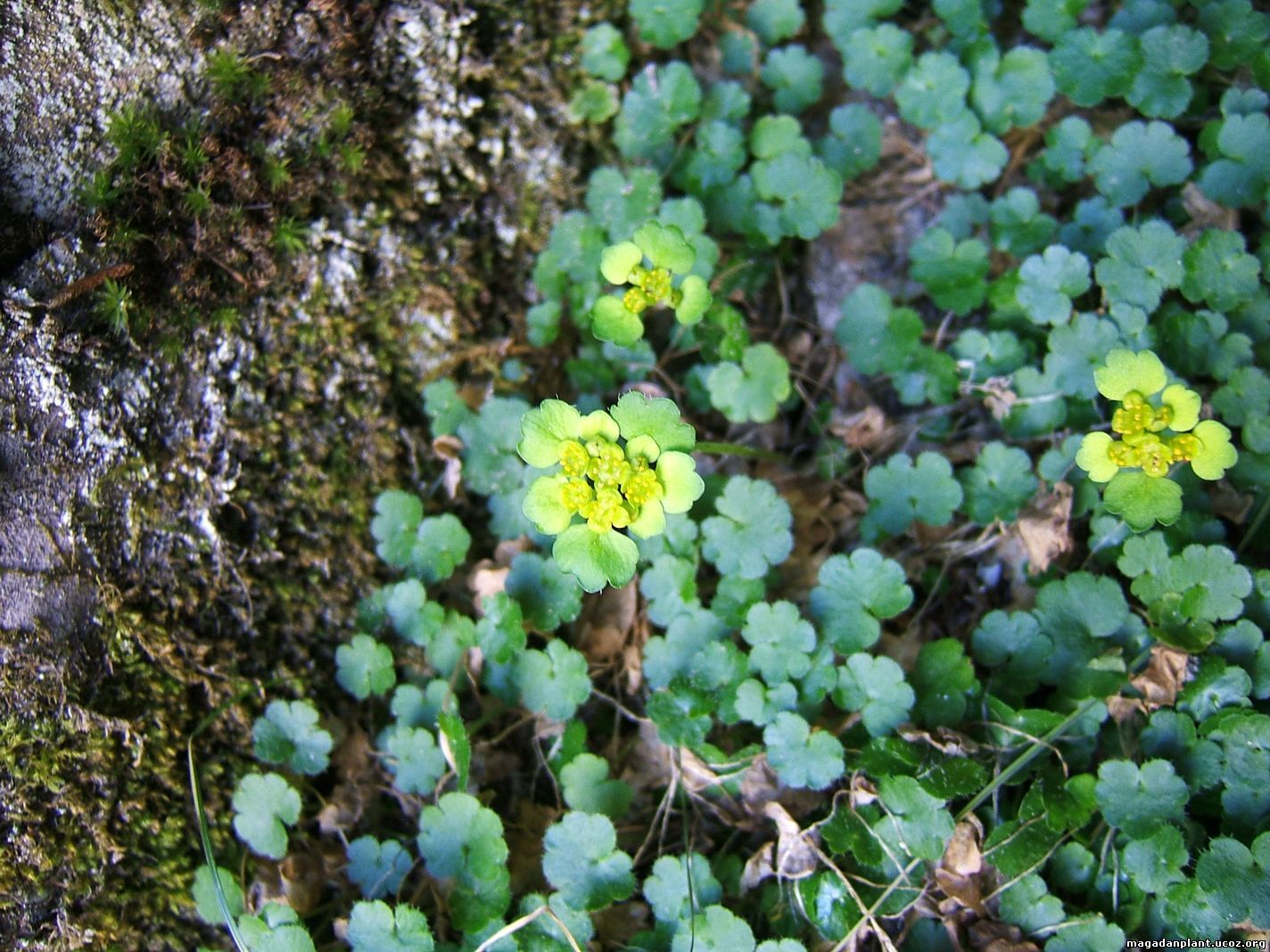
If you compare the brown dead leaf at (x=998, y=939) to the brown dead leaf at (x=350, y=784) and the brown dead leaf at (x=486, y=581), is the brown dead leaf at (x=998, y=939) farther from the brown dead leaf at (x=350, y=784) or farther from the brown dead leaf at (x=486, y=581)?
the brown dead leaf at (x=350, y=784)

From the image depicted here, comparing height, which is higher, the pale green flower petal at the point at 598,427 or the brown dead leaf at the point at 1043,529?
the pale green flower petal at the point at 598,427

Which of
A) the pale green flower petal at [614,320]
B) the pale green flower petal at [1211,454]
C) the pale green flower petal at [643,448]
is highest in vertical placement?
the pale green flower petal at [614,320]

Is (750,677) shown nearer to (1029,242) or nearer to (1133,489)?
(1133,489)

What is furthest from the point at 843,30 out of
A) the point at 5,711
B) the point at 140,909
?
the point at 140,909

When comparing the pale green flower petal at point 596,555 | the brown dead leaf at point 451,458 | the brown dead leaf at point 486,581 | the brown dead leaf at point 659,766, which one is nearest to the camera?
the pale green flower petal at point 596,555

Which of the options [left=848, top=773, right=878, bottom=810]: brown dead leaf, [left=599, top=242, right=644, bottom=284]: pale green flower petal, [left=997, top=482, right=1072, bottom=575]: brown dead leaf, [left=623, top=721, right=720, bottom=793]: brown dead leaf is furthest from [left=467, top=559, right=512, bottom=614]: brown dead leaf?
[left=997, top=482, right=1072, bottom=575]: brown dead leaf

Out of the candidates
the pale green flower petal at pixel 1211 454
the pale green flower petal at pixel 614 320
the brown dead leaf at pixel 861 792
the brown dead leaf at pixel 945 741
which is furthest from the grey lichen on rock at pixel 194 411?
the pale green flower petal at pixel 1211 454

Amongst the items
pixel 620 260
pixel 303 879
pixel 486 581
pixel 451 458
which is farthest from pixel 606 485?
pixel 303 879

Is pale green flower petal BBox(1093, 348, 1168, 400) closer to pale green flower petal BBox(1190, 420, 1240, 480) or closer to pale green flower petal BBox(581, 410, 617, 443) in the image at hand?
pale green flower petal BBox(1190, 420, 1240, 480)
